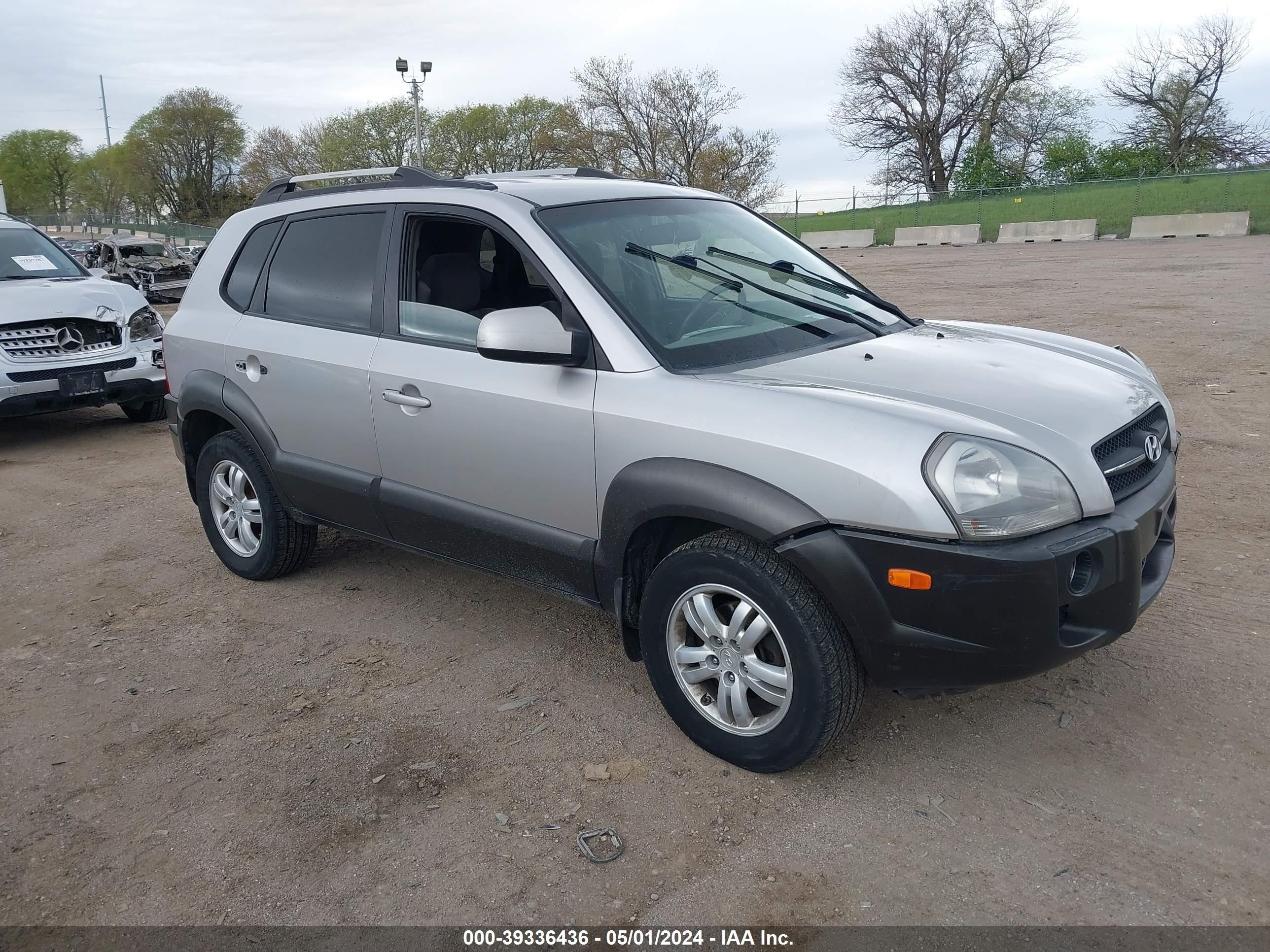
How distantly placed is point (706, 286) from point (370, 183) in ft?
5.47

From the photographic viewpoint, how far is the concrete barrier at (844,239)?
34844 millimetres

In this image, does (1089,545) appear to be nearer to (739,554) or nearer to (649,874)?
(739,554)

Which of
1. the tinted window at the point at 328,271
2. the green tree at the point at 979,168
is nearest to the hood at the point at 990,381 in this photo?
the tinted window at the point at 328,271

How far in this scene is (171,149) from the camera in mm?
74062

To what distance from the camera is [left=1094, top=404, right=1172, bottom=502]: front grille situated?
2.98 meters

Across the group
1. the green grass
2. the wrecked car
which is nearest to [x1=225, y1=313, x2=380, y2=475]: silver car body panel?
the wrecked car

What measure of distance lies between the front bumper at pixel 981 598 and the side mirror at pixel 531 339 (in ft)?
3.15

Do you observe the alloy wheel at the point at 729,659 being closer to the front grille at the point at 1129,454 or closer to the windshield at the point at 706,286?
the windshield at the point at 706,286

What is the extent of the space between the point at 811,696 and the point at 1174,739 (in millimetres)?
1294

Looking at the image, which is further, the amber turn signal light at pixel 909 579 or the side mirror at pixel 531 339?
the side mirror at pixel 531 339

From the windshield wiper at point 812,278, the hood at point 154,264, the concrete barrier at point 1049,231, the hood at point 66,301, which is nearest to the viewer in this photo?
the windshield wiper at point 812,278

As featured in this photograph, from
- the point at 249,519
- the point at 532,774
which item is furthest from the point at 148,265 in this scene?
the point at 532,774

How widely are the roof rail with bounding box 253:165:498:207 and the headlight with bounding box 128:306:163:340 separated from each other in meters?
4.33

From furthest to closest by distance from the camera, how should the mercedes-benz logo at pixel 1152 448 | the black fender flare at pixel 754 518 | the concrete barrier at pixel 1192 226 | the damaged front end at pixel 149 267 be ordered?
1. the concrete barrier at pixel 1192 226
2. the damaged front end at pixel 149 267
3. the mercedes-benz logo at pixel 1152 448
4. the black fender flare at pixel 754 518
